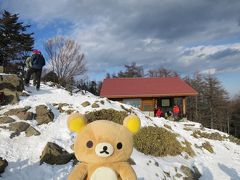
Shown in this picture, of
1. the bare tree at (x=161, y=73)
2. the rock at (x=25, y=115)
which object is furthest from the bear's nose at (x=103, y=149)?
the bare tree at (x=161, y=73)

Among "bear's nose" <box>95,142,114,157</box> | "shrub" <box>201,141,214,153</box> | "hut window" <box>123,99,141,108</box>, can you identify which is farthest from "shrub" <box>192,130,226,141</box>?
"bear's nose" <box>95,142,114,157</box>

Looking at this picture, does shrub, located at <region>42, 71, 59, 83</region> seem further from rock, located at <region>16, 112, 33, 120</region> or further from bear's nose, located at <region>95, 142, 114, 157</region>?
bear's nose, located at <region>95, 142, 114, 157</region>

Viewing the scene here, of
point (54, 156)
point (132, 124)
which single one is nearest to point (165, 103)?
point (54, 156)

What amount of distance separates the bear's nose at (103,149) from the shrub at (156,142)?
27.2 ft

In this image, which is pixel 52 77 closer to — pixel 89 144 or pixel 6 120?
pixel 6 120

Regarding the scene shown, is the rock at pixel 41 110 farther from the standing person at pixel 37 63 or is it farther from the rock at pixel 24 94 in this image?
the standing person at pixel 37 63

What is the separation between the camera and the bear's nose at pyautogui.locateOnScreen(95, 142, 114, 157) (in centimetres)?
429

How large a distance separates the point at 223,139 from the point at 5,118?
11.6 metres

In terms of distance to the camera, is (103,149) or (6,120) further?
(6,120)

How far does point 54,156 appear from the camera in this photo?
945 centimetres

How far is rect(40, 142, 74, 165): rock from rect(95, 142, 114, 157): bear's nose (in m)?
5.39

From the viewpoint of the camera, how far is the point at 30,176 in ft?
27.8

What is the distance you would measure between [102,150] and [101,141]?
12 centimetres

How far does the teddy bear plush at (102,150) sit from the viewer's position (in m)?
4.35
